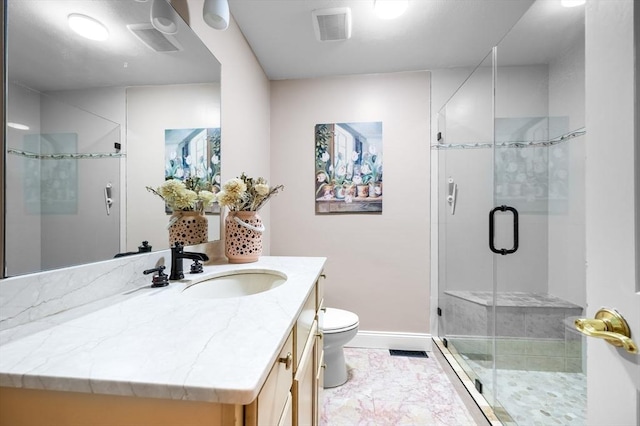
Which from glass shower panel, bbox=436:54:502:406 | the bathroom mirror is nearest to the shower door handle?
glass shower panel, bbox=436:54:502:406

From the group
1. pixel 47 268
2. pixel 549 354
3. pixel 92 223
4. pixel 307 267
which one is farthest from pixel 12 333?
pixel 549 354

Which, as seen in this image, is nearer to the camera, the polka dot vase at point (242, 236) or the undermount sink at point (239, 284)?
the undermount sink at point (239, 284)

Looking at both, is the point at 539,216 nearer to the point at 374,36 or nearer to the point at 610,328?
the point at 610,328

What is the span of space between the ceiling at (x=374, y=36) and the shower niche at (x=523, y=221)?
210mm

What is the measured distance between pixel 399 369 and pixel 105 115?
89.4 inches

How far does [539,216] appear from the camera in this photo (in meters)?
1.63

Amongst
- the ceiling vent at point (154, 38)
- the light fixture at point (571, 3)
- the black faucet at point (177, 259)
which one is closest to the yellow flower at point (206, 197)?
the black faucet at point (177, 259)

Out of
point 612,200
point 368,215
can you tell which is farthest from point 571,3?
point 368,215

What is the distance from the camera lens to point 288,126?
2.53m

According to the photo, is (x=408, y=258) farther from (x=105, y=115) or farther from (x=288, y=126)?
(x=105, y=115)

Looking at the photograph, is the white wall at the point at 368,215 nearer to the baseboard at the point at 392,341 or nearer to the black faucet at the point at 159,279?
the baseboard at the point at 392,341

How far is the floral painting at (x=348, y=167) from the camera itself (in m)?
2.42

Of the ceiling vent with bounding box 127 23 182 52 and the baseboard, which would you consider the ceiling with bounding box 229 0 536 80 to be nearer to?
the ceiling vent with bounding box 127 23 182 52

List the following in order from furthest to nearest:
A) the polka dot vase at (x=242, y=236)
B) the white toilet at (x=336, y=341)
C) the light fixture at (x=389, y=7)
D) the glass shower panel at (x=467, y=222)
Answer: the glass shower panel at (x=467, y=222) → the white toilet at (x=336, y=341) → the light fixture at (x=389, y=7) → the polka dot vase at (x=242, y=236)
